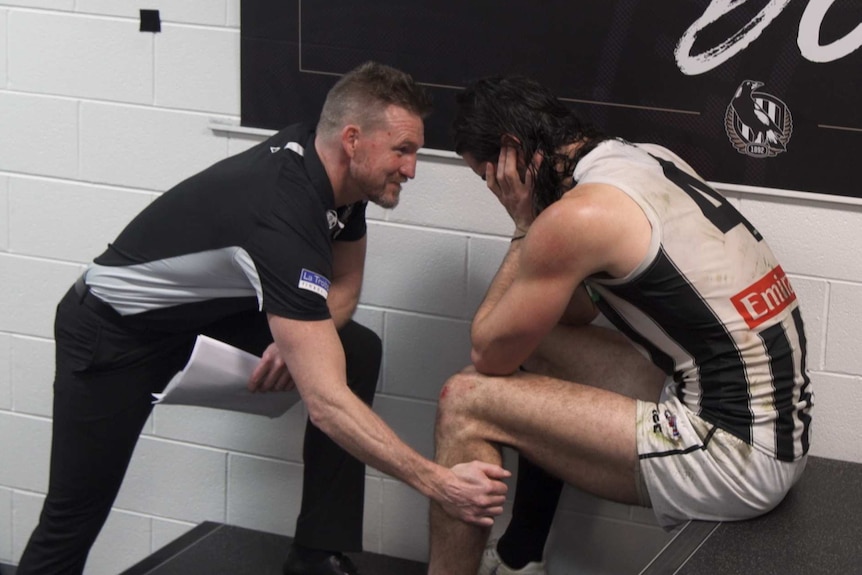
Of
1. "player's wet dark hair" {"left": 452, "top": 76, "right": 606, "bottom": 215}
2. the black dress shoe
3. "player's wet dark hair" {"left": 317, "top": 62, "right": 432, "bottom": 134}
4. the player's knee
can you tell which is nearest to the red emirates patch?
"player's wet dark hair" {"left": 452, "top": 76, "right": 606, "bottom": 215}

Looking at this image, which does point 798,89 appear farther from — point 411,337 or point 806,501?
point 411,337

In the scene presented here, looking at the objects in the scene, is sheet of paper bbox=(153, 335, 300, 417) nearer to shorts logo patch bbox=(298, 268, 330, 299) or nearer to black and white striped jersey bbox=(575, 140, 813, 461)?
shorts logo patch bbox=(298, 268, 330, 299)

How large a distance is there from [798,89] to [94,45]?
1.60 m

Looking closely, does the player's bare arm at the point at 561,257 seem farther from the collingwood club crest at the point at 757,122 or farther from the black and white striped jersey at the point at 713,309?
the collingwood club crest at the point at 757,122

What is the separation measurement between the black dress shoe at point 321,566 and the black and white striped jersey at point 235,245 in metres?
0.57

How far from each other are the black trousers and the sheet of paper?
8 cm

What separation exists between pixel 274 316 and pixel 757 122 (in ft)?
3.38

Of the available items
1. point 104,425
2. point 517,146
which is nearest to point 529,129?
point 517,146

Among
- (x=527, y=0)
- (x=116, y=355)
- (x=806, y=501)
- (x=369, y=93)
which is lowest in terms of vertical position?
(x=806, y=501)

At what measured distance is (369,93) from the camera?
2.04 m

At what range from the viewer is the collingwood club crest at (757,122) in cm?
221

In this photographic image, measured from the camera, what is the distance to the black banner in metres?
2.17

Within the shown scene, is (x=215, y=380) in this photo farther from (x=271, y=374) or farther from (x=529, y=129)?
(x=529, y=129)

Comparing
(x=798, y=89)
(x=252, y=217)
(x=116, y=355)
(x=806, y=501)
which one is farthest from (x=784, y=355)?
(x=116, y=355)
